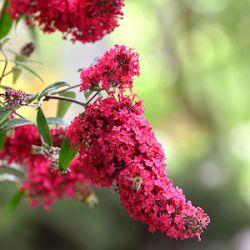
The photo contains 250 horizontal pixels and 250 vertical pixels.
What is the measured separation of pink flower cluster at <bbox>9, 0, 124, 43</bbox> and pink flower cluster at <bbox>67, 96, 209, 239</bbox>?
1.12 ft

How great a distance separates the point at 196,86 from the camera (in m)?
8.62

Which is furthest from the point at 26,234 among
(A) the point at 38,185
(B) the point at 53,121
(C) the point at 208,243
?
(B) the point at 53,121

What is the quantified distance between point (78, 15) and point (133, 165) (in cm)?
50

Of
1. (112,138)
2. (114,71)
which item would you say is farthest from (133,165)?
(114,71)

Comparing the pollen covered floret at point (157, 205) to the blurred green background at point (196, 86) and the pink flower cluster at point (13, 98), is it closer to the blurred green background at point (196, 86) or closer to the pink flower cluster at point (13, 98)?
the pink flower cluster at point (13, 98)

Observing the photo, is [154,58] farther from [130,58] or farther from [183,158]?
[130,58]

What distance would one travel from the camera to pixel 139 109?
1.14 meters

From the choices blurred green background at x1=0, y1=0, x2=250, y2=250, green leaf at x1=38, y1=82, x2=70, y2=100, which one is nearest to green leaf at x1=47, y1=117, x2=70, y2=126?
green leaf at x1=38, y1=82, x2=70, y2=100

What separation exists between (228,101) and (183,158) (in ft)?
11.3

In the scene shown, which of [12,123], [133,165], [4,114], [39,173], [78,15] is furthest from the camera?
[39,173]

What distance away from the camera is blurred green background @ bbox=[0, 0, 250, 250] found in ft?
16.0

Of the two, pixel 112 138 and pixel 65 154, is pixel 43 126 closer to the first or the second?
pixel 65 154

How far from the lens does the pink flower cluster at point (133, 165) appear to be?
3.50 ft

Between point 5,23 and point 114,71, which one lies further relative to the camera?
point 5,23
